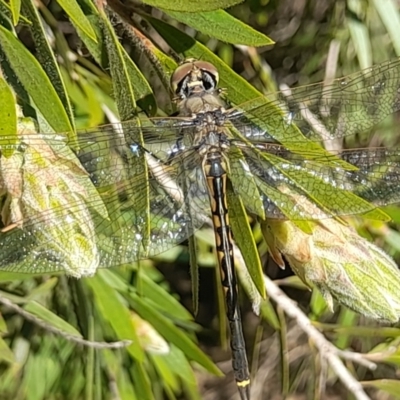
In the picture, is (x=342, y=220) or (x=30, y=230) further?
(x=342, y=220)

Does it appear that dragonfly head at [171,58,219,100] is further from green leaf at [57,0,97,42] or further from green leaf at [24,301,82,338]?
green leaf at [24,301,82,338]

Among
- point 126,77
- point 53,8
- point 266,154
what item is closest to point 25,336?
point 53,8

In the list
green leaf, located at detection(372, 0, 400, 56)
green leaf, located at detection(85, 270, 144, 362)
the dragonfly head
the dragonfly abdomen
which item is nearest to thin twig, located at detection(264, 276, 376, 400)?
the dragonfly abdomen

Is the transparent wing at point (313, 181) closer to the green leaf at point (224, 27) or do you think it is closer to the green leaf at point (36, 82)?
the green leaf at point (224, 27)

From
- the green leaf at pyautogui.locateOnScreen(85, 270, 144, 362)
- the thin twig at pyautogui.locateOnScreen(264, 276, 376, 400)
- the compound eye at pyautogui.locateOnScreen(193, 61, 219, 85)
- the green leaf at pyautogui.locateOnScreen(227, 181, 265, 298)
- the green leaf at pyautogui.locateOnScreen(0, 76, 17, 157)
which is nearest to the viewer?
the green leaf at pyautogui.locateOnScreen(0, 76, 17, 157)

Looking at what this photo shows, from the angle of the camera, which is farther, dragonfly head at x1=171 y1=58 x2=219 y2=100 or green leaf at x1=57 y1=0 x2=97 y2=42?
dragonfly head at x1=171 y1=58 x2=219 y2=100

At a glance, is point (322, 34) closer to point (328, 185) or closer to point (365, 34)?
point (365, 34)

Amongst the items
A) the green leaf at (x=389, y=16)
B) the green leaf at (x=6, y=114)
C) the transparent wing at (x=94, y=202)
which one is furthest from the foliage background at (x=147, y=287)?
the green leaf at (x=6, y=114)
